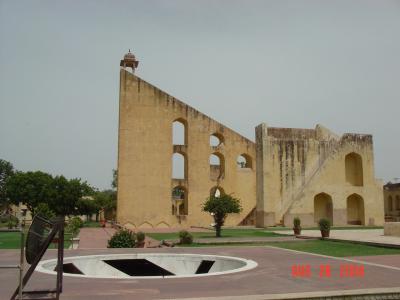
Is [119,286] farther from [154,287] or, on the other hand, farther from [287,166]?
[287,166]

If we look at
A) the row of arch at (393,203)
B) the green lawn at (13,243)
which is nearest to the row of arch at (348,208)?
the row of arch at (393,203)

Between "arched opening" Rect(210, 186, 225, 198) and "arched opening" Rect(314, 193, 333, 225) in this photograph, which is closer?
"arched opening" Rect(314, 193, 333, 225)

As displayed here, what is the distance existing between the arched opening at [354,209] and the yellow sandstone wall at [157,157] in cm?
764

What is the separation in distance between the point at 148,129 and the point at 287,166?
951 cm

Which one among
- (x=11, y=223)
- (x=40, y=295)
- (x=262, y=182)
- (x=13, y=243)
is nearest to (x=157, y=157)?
(x=262, y=182)

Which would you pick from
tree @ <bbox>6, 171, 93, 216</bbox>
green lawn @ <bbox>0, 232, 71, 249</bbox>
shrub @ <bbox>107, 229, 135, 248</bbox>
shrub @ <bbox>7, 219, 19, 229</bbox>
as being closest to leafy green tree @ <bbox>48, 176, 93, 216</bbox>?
tree @ <bbox>6, 171, 93, 216</bbox>

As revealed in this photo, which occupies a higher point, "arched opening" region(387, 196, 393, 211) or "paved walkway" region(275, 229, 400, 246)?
"arched opening" region(387, 196, 393, 211)

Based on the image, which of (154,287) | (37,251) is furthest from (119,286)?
(37,251)

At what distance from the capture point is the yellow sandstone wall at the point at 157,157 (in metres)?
29.3

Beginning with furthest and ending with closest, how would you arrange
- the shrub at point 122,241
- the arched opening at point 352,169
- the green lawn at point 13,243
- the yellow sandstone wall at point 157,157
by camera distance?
the arched opening at point 352,169, the yellow sandstone wall at point 157,157, the green lawn at point 13,243, the shrub at point 122,241

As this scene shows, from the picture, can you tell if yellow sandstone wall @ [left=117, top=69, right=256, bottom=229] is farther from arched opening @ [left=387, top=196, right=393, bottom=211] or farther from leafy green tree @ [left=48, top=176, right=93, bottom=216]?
arched opening @ [left=387, top=196, right=393, bottom=211]

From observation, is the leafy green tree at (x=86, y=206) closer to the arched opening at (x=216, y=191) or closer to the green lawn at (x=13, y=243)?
the arched opening at (x=216, y=191)

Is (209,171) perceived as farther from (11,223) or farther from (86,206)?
(86,206)

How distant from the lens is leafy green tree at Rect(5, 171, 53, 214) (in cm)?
3928
